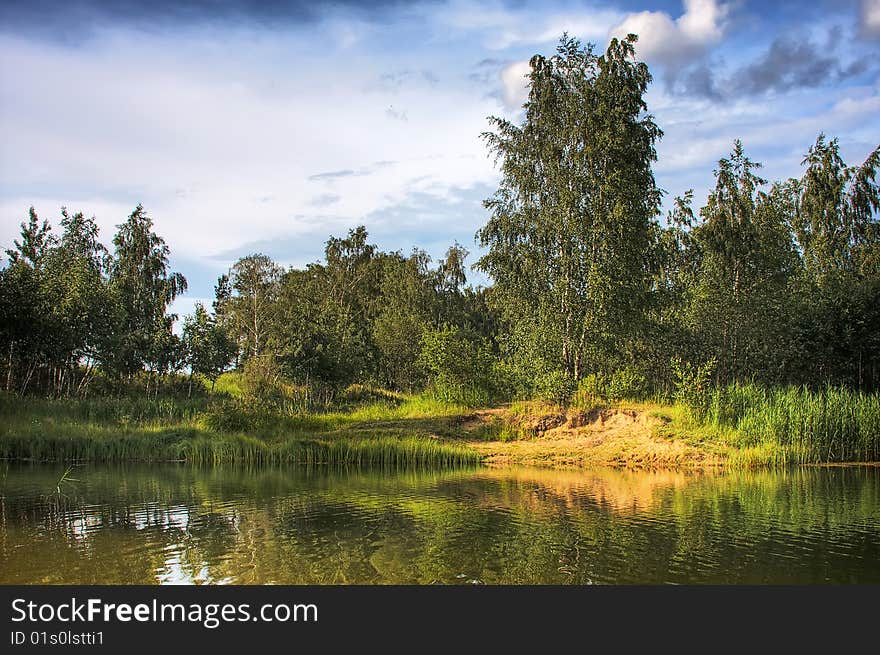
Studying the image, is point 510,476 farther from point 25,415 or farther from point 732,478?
point 25,415

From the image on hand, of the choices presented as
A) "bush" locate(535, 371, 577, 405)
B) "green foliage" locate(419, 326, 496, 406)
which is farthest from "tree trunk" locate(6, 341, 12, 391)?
"bush" locate(535, 371, 577, 405)

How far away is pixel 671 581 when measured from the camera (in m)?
7.99

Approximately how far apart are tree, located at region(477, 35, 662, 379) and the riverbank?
10.7 ft

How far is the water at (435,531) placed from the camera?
328 inches

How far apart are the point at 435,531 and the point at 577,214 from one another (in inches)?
790

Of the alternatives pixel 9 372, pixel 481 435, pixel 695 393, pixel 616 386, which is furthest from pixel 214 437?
pixel 695 393

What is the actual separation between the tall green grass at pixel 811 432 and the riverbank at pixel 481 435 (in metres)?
0.03

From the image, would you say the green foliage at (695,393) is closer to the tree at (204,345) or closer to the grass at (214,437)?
the grass at (214,437)

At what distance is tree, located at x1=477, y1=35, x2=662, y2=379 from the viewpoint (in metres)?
27.8

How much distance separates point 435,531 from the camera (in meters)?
10.7

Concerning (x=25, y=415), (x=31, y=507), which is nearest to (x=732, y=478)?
(x=31, y=507)

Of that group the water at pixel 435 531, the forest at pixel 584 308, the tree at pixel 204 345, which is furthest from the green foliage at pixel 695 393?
the tree at pixel 204 345

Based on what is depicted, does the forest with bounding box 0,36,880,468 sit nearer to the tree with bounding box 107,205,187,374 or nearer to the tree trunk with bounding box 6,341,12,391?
the tree trunk with bounding box 6,341,12,391

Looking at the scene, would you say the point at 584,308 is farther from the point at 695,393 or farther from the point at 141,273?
the point at 141,273
